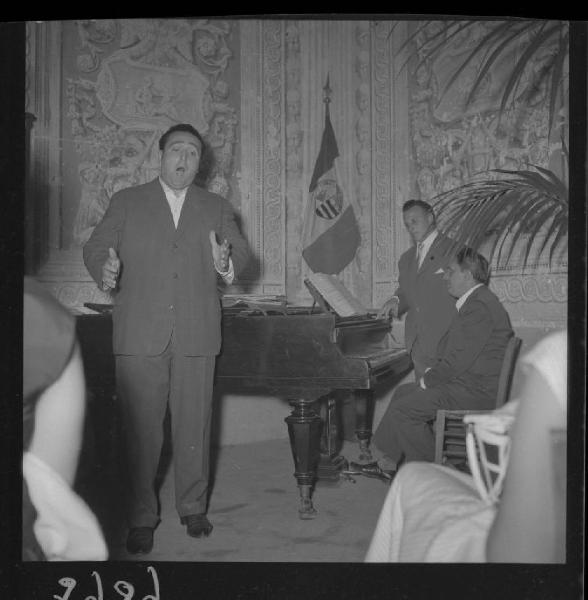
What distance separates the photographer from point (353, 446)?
3.44 meters

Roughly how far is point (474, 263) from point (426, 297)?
Result: 24 centimetres

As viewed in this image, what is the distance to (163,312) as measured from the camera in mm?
2861

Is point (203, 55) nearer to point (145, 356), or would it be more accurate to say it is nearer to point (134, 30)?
point (134, 30)

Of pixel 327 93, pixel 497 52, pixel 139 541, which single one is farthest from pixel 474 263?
pixel 139 541

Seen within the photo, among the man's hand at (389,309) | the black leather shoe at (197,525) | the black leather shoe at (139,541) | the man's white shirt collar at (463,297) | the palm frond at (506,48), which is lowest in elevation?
the black leather shoe at (139,541)

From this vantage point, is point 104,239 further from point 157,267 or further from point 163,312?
point 163,312

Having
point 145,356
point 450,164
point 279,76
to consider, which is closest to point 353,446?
point 145,356

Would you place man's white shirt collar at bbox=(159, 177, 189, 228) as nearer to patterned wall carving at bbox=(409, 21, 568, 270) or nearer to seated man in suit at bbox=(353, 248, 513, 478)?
patterned wall carving at bbox=(409, 21, 568, 270)

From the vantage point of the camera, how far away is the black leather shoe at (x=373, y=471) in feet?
9.78

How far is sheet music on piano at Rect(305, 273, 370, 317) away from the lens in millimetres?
3113

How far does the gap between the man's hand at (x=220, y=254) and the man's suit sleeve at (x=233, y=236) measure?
37mm

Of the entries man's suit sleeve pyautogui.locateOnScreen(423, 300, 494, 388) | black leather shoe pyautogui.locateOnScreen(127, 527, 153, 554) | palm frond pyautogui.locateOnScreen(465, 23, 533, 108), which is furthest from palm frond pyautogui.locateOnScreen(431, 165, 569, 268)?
black leather shoe pyautogui.locateOnScreen(127, 527, 153, 554)

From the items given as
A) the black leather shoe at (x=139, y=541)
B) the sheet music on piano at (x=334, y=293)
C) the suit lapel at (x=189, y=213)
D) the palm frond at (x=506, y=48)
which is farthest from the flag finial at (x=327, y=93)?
the black leather shoe at (x=139, y=541)

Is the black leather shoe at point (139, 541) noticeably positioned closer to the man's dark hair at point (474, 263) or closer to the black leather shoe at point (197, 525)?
the black leather shoe at point (197, 525)
